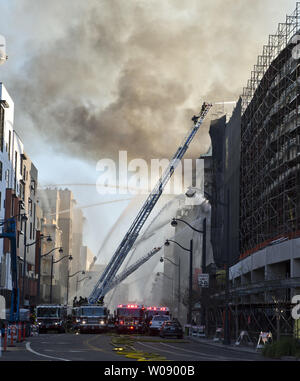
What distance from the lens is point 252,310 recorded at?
A: 56781 millimetres

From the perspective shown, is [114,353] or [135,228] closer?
[114,353]

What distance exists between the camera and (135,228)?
103312mm

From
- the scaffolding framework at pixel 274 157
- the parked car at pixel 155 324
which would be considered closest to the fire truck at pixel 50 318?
the parked car at pixel 155 324

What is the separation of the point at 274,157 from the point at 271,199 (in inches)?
196

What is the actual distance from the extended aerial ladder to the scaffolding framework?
21.0 m

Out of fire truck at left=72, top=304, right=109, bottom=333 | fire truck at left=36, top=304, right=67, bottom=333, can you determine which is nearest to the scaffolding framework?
fire truck at left=72, top=304, right=109, bottom=333

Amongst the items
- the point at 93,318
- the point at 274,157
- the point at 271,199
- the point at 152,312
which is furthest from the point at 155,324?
the point at 274,157

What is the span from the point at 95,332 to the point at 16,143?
43.3m

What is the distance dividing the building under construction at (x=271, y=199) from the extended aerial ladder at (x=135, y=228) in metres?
21.6

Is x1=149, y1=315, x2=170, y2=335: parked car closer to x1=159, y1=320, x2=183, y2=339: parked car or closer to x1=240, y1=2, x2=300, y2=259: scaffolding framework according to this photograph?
x1=159, y1=320, x2=183, y2=339: parked car

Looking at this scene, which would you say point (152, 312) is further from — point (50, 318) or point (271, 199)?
point (271, 199)

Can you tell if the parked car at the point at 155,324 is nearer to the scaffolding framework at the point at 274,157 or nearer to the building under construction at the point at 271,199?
the building under construction at the point at 271,199

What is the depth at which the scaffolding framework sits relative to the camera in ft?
214
